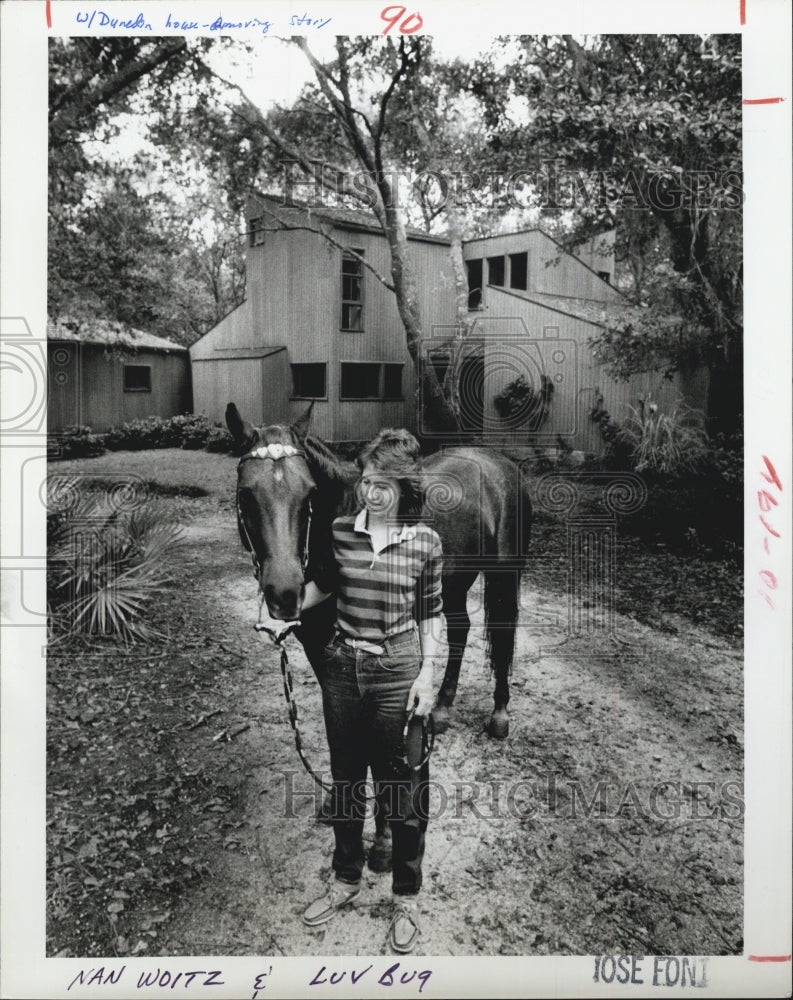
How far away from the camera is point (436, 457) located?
2.62 meters

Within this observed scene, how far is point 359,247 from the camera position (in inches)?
105

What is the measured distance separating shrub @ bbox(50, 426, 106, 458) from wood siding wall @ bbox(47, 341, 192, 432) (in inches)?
1.4

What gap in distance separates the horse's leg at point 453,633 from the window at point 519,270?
4.40ft

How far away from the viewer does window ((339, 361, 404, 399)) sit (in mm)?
2539

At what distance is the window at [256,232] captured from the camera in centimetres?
265

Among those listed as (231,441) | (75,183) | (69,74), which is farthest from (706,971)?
(69,74)

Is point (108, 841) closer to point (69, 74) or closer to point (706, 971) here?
point (706, 971)

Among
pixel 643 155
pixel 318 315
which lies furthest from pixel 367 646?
pixel 643 155

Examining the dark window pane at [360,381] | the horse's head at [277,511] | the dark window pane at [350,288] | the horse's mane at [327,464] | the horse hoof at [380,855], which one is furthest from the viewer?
the dark window pane at [350,288]

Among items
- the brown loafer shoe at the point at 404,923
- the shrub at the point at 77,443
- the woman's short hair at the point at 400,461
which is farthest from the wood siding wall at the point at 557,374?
the brown loafer shoe at the point at 404,923

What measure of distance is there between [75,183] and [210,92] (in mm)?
711

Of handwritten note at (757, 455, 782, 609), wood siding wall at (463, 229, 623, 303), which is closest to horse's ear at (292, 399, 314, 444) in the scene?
wood siding wall at (463, 229, 623, 303)

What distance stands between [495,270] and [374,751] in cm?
208

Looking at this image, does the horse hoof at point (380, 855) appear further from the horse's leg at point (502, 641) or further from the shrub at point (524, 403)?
the shrub at point (524, 403)
